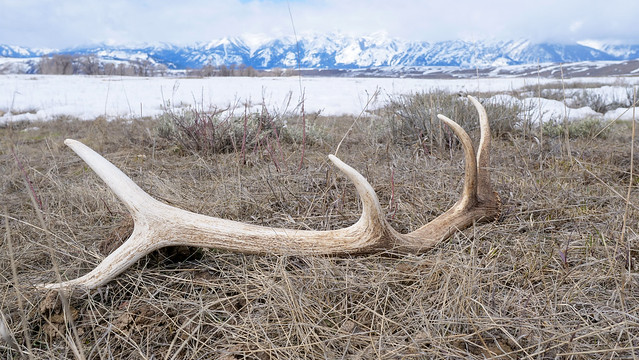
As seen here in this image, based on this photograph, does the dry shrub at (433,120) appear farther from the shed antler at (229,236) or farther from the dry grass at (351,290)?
the shed antler at (229,236)

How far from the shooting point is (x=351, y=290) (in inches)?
59.1

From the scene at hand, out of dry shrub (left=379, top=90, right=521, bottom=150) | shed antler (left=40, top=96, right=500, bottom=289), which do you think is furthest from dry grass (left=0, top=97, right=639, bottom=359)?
dry shrub (left=379, top=90, right=521, bottom=150)

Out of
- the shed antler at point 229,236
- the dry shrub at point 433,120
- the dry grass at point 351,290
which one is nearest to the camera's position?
the dry grass at point 351,290

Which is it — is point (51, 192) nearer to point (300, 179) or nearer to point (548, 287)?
point (300, 179)

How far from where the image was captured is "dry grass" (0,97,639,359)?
1246 mm

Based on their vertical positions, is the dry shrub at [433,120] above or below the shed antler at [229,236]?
above

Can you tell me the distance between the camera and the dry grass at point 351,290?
1.25 meters

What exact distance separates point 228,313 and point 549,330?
44.9 inches

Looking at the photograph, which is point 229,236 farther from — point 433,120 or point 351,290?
point 433,120

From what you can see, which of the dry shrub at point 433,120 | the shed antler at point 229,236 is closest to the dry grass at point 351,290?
the shed antler at point 229,236

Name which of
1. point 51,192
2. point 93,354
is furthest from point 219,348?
point 51,192

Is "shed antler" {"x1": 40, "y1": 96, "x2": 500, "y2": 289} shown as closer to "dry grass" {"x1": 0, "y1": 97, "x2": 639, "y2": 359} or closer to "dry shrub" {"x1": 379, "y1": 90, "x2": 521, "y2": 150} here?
"dry grass" {"x1": 0, "y1": 97, "x2": 639, "y2": 359}

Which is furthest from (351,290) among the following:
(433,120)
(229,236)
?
(433,120)

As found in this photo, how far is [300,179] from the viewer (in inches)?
103
